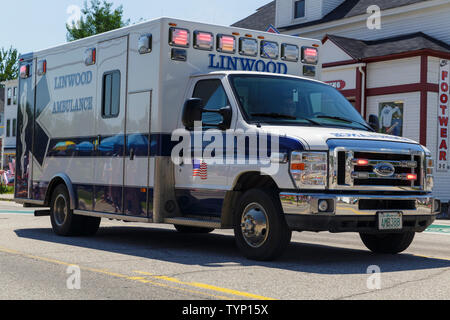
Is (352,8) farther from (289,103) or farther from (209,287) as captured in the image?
(209,287)

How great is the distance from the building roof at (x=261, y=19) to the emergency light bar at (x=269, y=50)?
23.6 m

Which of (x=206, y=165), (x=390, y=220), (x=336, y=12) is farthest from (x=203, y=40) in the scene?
(x=336, y=12)

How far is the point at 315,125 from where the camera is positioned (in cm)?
900

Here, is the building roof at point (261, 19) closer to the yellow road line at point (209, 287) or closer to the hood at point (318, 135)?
the hood at point (318, 135)

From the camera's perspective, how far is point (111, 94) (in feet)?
36.2

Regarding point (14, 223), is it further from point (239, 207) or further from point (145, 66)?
point (239, 207)

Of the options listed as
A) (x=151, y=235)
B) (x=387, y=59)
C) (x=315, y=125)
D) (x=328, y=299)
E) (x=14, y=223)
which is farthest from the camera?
(x=387, y=59)

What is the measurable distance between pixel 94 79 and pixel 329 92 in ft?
12.9

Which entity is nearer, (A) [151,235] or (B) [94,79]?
(B) [94,79]

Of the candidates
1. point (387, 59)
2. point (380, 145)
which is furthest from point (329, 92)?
point (387, 59)

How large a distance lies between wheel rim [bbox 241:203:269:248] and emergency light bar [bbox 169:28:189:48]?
2728mm

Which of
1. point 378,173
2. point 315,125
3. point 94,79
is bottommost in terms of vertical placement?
point 378,173

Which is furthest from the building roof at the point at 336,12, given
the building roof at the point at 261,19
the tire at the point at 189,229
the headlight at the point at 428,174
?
the headlight at the point at 428,174

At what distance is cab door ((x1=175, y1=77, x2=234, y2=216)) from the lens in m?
9.09
